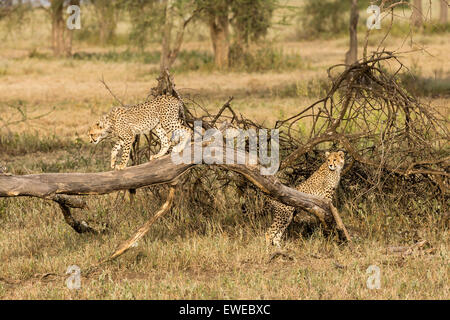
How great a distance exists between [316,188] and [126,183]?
2005mm

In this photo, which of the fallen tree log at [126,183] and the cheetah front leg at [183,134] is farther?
the cheetah front leg at [183,134]

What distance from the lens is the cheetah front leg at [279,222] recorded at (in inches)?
258

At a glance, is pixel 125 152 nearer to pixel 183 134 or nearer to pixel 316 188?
pixel 183 134

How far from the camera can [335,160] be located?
673 centimetres

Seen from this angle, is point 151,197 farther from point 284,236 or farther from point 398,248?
point 398,248

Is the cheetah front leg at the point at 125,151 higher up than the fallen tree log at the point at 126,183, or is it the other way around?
the cheetah front leg at the point at 125,151

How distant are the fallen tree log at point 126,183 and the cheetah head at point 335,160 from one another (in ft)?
1.39

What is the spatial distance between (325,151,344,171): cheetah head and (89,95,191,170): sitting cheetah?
5.00 ft

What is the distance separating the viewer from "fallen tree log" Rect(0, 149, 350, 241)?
5336mm
